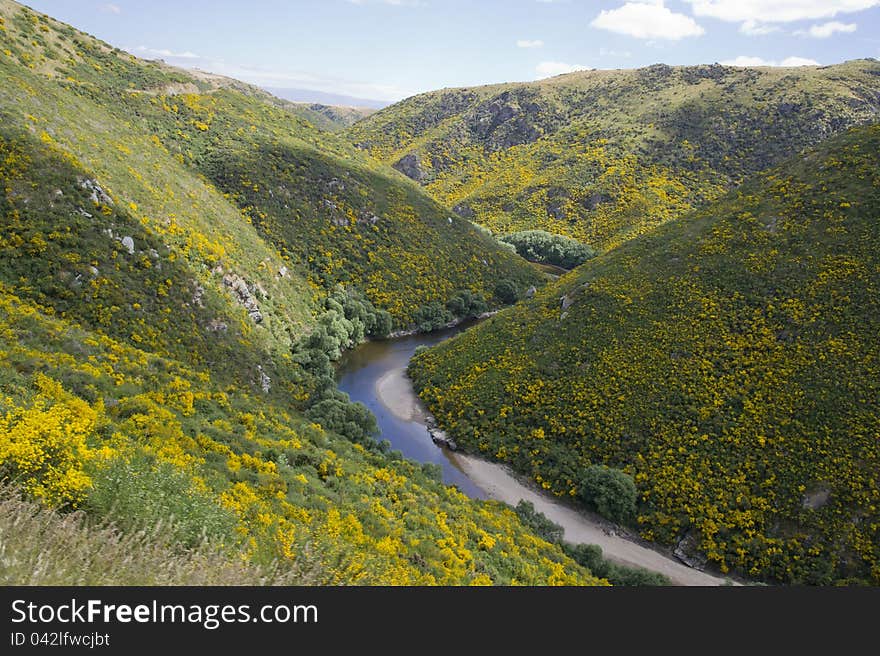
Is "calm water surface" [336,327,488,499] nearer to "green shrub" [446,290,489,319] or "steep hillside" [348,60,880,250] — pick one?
"green shrub" [446,290,489,319]

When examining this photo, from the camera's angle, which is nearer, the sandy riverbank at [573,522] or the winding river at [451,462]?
the sandy riverbank at [573,522]

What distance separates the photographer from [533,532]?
3600 cm

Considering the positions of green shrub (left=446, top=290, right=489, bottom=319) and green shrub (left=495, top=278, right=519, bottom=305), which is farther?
green shrub (left=495, top=278, right=519, bottom=305)

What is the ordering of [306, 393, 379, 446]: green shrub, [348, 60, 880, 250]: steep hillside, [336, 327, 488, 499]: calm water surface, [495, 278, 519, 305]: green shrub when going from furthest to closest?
[348, 60, 880, 250]: steep hillside
[495, 278, 519, 305]: green shrub
[336, 327, 488, 499]: calm water surface
[306, 393, 379, 446]: green shrub

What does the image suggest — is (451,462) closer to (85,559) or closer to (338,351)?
(338,351)

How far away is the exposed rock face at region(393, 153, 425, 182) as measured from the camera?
636ft

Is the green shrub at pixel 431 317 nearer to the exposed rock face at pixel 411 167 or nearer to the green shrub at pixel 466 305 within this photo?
the green shrub at pixel 466 305

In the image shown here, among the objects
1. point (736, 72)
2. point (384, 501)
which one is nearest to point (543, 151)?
point (736, 72)

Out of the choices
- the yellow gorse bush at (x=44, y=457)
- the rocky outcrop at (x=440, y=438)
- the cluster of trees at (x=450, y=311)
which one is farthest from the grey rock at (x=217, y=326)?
the cluster of trees at (x=450, y=311)

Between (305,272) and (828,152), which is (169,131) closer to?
(305,272)

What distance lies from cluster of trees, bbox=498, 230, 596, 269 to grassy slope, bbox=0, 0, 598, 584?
5765 cm

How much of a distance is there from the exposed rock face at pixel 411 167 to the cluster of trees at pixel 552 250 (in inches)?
3215

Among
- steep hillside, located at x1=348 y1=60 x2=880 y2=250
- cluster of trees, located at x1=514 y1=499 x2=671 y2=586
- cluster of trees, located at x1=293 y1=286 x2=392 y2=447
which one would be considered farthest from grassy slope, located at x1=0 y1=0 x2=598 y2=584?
steep hillside, located at x1=348 y1=60 x2=880 y2=250

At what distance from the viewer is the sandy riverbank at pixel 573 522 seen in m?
36.6
